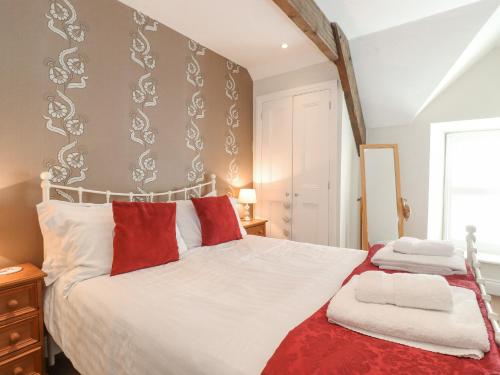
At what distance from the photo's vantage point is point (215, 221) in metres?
2.31

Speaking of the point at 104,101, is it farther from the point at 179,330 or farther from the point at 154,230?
the point at 179,330

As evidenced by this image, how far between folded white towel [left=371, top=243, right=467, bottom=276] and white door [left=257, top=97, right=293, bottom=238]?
1.85 metres

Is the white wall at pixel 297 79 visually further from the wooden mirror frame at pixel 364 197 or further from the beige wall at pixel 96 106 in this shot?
the wooden mirror frame at pixel 364 197

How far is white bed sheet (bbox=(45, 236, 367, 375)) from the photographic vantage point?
962 millimetres

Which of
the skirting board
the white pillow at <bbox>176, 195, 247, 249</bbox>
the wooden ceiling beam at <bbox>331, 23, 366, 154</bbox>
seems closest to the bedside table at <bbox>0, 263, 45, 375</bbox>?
the white pillow at <bbox>176, 195, 247, 249</bbox>

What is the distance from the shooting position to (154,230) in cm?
186

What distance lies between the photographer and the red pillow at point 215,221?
2.27 m

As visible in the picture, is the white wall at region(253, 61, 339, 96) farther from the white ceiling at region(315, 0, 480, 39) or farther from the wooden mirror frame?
the wooden mirror frame

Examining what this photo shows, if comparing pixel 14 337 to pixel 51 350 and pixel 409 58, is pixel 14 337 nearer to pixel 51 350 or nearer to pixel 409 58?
pixel 51 350

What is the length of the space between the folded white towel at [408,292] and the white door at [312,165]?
81.0 inches

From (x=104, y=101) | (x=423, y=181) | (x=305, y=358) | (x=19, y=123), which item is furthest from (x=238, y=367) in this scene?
(x=423, y=181)

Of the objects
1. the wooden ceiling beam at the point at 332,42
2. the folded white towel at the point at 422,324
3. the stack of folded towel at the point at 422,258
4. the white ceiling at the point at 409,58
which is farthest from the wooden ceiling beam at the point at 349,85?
the folded white towel at the point at 422,324

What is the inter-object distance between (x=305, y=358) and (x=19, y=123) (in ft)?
6.70

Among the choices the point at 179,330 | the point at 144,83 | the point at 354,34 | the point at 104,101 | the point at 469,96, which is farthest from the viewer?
the point at 469,96
